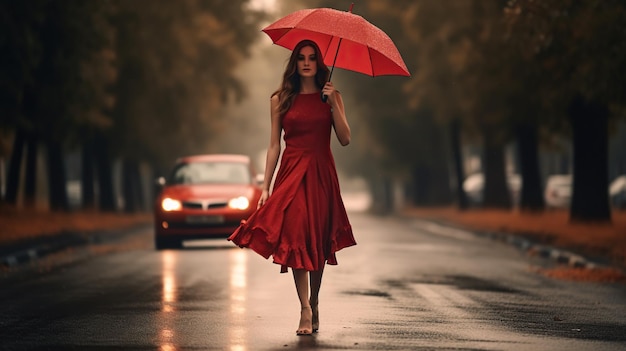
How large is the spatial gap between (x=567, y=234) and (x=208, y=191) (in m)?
6.69

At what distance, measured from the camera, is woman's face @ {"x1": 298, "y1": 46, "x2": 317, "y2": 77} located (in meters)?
9.84

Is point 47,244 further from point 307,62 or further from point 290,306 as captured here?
point 307,62

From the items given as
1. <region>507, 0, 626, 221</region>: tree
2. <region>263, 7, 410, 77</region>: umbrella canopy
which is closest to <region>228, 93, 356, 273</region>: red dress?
<region>263, 7, 410, 77</region>: umbrella canopy

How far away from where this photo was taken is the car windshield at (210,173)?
23922 millimetres

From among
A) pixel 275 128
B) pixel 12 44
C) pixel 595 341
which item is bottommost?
pixel 595 341

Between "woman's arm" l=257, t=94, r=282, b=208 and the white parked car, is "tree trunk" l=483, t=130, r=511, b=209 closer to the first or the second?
the white parked car

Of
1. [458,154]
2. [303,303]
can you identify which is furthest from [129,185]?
[303,303]

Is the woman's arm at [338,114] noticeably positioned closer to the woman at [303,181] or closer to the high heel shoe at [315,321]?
the woman at [303,181]

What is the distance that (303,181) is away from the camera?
991 cm

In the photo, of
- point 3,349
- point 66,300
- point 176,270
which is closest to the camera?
point 3,349

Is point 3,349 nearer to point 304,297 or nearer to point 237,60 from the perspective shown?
point 304,297

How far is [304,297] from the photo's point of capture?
32.0ft

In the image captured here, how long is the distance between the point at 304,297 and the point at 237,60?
3878cm

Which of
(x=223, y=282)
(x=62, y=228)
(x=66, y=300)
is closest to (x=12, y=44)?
(x=62, y=228)
